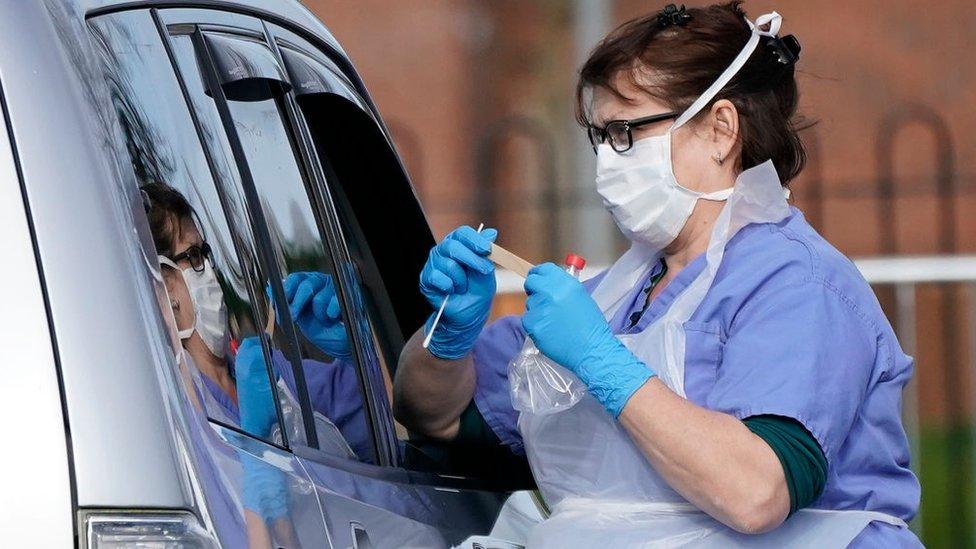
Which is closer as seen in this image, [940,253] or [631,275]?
[631,275]

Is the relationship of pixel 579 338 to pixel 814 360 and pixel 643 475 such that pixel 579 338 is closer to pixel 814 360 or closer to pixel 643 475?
pixel 643 475

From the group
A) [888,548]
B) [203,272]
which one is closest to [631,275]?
[888,548]

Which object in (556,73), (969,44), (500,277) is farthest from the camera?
(556,73)

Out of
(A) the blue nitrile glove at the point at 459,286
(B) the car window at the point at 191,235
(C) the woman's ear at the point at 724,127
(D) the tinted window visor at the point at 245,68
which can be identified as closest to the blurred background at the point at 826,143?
(A) the blue nitrile glove at the point at 459,286

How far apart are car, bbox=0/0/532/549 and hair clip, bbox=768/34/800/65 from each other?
774mm

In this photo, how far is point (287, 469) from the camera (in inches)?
67.4

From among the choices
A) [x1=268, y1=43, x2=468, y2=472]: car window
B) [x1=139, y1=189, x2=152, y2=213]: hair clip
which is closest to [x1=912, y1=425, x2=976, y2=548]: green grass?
[x1=268, y1=43, x2=468, y2=472]: car window

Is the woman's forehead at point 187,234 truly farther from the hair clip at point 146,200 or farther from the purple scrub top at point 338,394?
the purple scrub top at point 338,394

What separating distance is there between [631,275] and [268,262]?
0.67m

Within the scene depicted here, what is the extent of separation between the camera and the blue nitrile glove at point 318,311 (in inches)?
85.8

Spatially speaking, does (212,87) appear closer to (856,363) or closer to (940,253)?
(856,363)

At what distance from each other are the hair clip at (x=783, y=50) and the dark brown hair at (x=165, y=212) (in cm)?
99

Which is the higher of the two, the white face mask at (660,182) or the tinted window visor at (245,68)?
the tinted window visor at (245,68)

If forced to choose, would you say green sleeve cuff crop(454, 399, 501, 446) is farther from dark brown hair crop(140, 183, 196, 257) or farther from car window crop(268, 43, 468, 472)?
dark brown hair crop(140, 183, 196, 257)
